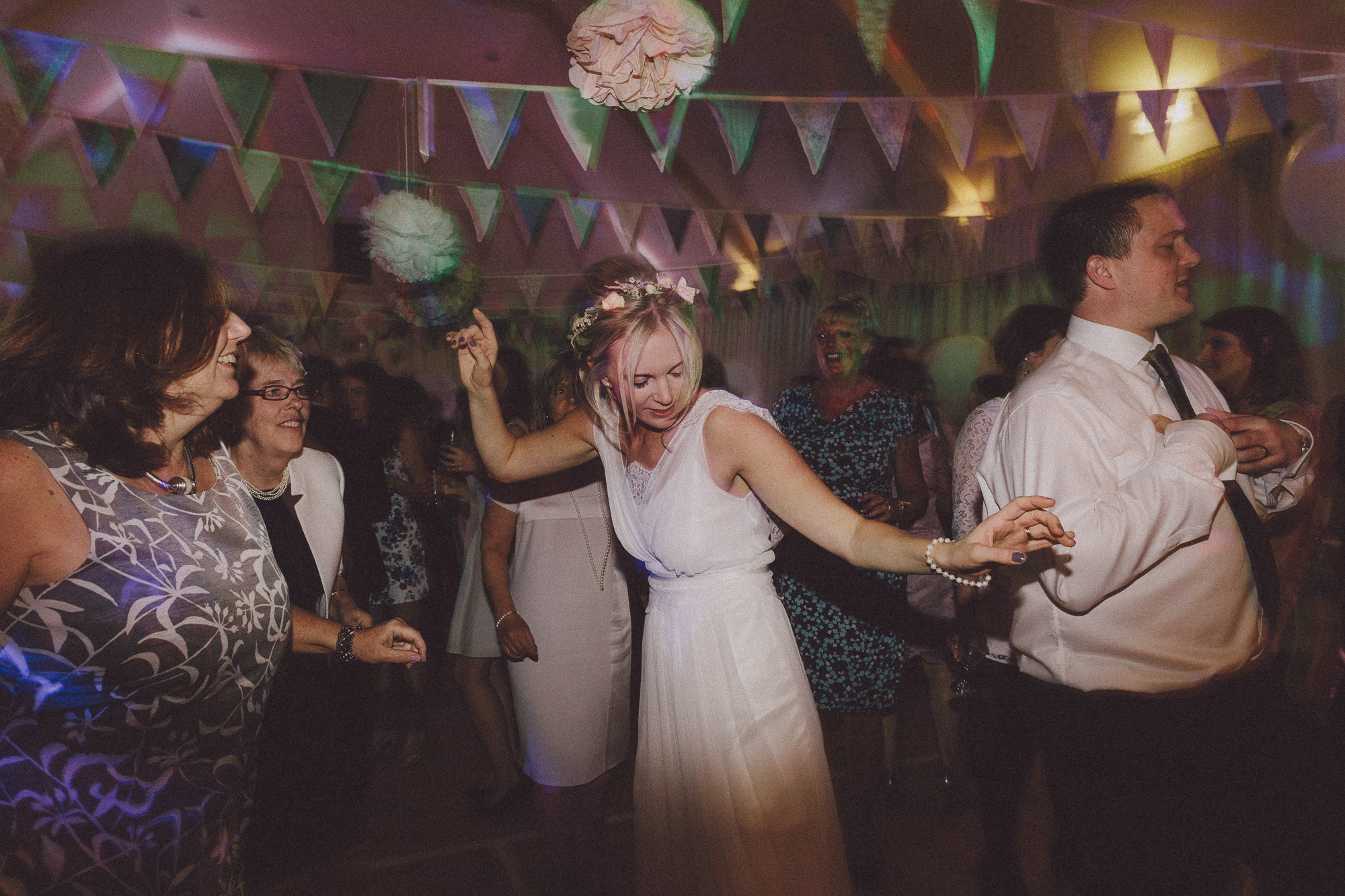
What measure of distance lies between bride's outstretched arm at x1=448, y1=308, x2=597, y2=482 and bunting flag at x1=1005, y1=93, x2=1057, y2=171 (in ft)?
12.2

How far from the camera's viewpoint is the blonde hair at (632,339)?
1628mm

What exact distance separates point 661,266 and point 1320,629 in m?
7.16

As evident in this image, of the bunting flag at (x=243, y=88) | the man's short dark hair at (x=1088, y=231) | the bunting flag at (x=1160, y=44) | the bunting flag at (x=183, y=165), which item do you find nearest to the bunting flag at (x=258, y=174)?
the bunting flag at (x=183, y=165)

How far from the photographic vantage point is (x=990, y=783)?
216 cm

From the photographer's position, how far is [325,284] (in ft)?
30.8

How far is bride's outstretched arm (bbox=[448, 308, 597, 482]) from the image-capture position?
189cm

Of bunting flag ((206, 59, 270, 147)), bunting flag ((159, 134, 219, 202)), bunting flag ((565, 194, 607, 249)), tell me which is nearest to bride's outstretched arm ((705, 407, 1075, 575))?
bunting flag ((206, 59, 270, 147))

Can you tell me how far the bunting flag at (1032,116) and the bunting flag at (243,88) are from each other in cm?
419

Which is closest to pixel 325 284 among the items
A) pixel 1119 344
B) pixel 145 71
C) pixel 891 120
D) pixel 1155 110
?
pixel 145 71

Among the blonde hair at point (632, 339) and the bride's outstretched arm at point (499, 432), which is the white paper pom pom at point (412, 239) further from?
the blonde hair at point (632, 339)

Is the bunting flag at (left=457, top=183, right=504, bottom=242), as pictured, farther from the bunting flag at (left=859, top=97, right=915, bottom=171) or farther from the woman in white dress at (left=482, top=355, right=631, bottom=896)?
the woman in white dress at (left=482, top=355, right=631, bottom=896)

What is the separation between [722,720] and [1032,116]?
4.23m

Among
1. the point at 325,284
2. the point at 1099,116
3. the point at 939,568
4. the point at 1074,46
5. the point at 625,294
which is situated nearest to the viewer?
the point at 939,568

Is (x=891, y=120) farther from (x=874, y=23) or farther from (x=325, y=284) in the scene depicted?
(x=325, y=284)
